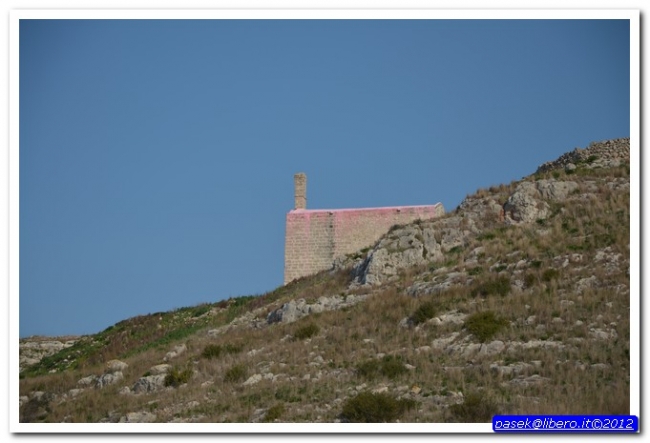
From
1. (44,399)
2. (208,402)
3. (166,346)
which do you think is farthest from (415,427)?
(166,346)

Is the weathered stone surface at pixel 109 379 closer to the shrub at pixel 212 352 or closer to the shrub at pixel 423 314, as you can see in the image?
the shrub at pixel 212 352

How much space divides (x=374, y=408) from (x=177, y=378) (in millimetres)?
7718

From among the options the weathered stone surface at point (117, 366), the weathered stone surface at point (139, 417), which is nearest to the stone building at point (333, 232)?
the weathered stone surface at point (117, 366)

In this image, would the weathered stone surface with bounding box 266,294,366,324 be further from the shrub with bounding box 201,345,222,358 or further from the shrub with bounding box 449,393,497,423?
the shrub with bounding box 449,393,497,423

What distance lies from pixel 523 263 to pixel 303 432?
44.0 ft

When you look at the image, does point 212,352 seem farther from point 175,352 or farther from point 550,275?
point 550,275

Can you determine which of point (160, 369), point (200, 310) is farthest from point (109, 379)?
point (200, 310)

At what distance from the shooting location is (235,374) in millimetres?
25062

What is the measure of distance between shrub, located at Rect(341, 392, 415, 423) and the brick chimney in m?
27.7

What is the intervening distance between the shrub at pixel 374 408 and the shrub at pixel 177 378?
6649 millimetres

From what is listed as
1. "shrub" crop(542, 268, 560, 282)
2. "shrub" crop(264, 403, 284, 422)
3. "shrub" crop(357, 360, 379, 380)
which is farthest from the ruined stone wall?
"shrub" crop(264, 403, 284, 422)

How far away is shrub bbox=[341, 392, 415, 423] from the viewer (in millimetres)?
19969

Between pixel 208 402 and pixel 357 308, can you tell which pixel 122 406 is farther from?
pixel 357 308

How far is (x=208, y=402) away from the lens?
23.2 metres
